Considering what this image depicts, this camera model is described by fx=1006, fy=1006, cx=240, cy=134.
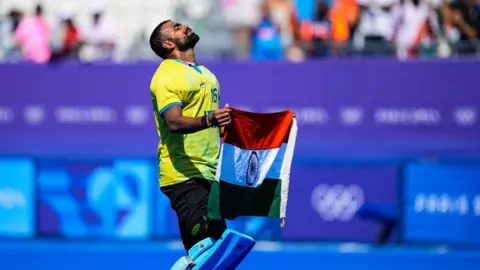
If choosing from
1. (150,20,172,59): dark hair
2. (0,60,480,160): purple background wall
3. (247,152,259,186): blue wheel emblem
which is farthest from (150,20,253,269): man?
(0,60,480,160): purple background wall

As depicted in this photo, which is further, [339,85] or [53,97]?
[53,97]

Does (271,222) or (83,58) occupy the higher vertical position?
(83,58)

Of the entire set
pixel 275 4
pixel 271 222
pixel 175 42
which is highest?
pixel 275 4

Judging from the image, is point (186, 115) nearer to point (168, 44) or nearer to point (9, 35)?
point (168, 44)

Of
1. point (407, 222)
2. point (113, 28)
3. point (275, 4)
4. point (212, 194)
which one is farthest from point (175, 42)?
point (113, 28)

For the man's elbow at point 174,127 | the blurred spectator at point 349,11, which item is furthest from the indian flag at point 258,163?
the blurred spectator at point 349,11

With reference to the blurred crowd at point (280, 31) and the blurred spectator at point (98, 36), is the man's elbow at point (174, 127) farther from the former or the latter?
the blurred spectator at point (98, 36)

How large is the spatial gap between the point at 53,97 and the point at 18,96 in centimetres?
56

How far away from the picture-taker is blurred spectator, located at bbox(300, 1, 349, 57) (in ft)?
45.6

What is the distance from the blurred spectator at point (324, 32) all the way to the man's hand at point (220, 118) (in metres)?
8.04

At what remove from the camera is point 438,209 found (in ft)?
32.0

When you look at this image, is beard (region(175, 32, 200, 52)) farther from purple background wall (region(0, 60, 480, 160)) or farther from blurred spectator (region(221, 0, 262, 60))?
blurred spectator (region(221, 0, 262, 60))

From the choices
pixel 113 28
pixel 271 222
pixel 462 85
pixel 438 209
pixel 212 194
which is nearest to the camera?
pixel 212 194

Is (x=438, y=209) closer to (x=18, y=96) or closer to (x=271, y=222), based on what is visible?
(x=271, y=222)
